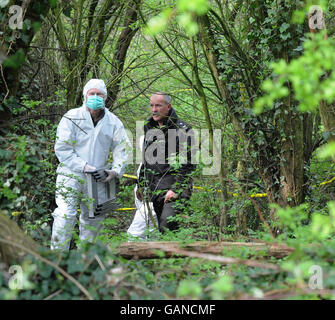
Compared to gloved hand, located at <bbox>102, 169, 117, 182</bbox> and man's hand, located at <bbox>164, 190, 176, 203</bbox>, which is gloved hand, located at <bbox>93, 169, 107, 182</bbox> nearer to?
gloved hand, located at <bbox>102, 169, 117, 182</bbox>

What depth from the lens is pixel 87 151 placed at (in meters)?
6.20

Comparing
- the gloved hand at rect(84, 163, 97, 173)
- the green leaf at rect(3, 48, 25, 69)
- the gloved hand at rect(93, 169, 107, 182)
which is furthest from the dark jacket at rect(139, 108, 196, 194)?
the green leaf at rect(3, 48, 25, 69)

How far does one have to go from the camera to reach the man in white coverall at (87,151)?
19.2ft

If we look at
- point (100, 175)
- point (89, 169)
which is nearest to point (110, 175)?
point (100, 175)

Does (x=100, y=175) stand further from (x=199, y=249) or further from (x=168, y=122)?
(x=199, y=249)

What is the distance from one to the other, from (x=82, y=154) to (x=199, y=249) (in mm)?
3150

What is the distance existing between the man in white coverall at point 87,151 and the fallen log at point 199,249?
207cm

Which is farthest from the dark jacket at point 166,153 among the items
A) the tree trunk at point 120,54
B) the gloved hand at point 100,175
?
the tree trunk at point 120,54

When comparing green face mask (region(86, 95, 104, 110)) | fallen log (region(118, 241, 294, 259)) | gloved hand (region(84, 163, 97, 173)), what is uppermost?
green face mask (region(86, 95, 104, 110))

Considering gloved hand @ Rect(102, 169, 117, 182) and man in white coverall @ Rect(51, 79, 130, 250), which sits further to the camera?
gloved hand @ Rect(102, 169, 117, 182)

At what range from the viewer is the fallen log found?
3.35m

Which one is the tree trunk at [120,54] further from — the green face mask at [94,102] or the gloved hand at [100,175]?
the gloved hand at [100,175]

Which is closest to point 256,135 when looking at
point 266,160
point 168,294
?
point 266,160

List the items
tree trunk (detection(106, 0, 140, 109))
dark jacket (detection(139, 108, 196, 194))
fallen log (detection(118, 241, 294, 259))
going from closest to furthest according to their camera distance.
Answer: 1. fallen log (detection(118, 241, 294, 259))
2. dark jacket (detection(139, 108, 196, 194))
3. tree trunk (detection(106, 0, 140, 109))
